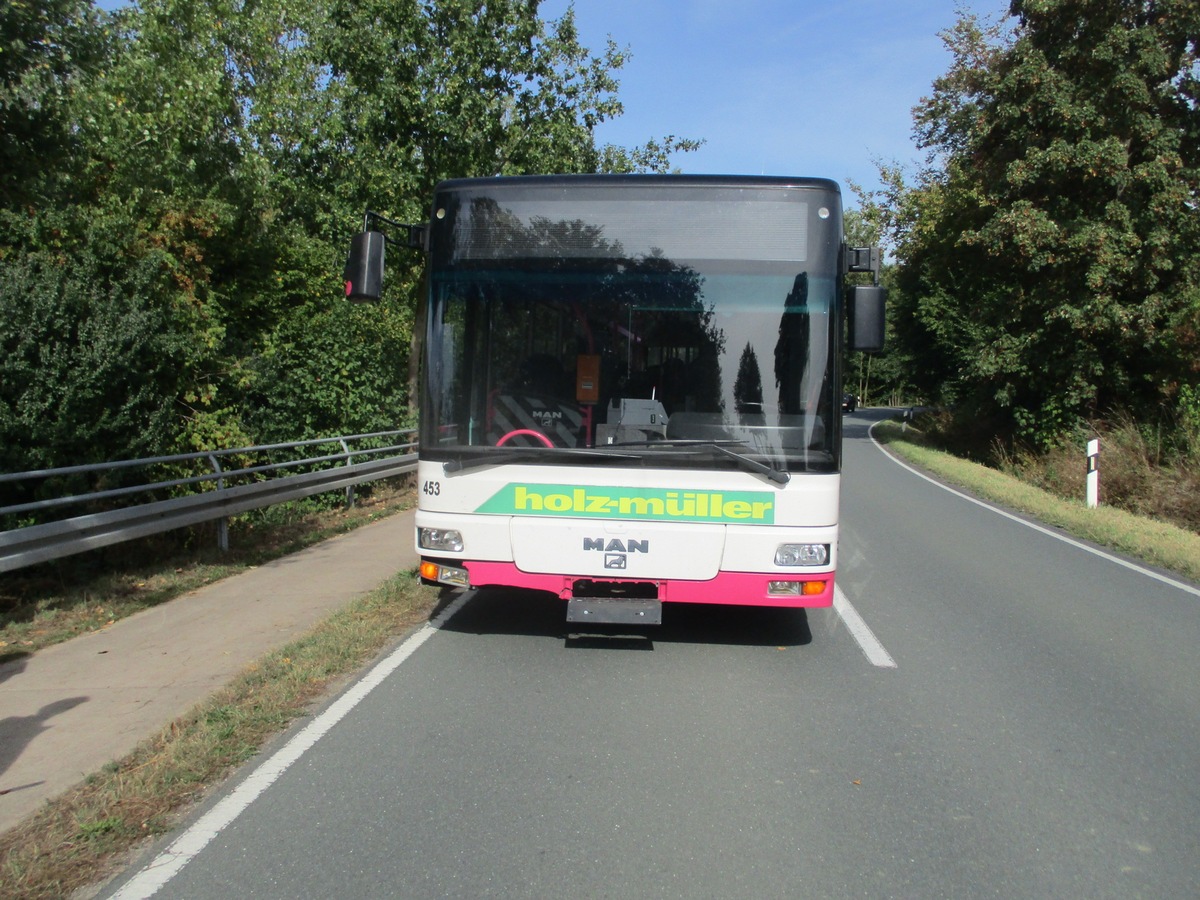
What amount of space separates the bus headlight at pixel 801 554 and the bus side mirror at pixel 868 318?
1229 mm

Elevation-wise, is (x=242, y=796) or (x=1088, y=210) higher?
(x=1088, y=210)

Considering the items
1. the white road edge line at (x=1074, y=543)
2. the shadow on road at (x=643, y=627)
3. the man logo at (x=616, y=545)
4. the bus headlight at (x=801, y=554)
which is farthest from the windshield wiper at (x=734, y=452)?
the white road edge line at (x=1074, y=543)

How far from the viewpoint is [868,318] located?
249 inches

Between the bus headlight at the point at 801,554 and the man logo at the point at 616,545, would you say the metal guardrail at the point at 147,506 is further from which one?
the bus headlight at the point at 801,554

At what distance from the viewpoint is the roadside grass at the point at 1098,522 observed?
1162cm

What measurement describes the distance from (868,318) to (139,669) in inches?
193

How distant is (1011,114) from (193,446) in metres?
21.3

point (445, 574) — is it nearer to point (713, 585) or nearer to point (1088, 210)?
point (713, 585)

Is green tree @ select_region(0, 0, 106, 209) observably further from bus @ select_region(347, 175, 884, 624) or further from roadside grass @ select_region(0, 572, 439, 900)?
roadside grass @ select_region(0, 572, 439, 900)

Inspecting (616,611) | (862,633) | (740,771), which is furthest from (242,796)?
(862,633)

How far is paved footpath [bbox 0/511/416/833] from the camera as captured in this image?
4.85 metres

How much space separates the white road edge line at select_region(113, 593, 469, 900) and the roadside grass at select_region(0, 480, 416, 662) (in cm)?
249

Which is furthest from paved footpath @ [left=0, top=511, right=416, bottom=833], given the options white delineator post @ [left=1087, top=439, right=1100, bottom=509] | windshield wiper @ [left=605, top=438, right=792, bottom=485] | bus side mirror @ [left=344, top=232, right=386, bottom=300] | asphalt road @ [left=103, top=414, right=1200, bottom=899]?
white delineator post @ [left=1087, top=439, right=1100, bottom=509]

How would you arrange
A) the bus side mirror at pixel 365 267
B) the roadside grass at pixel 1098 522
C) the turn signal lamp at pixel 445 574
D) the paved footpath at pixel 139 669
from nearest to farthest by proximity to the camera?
the paved footpath at pixel 139 669
the bus side mirror at pixel 365 267
the turn signal lamp at pixel 445 574
the roadside grass at pixel 1098 522
